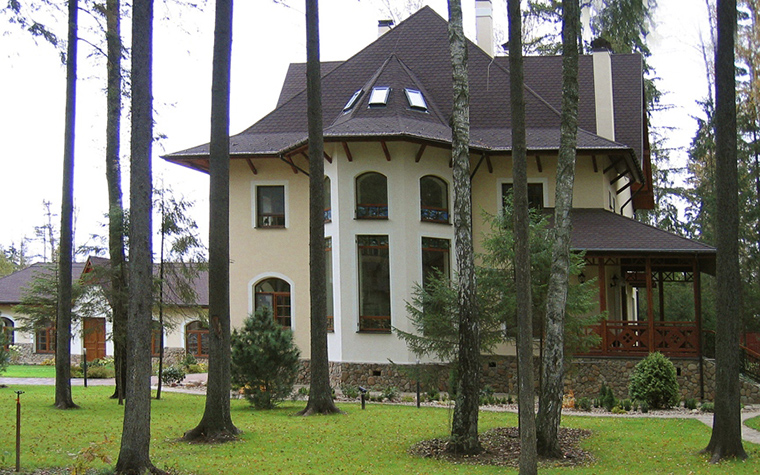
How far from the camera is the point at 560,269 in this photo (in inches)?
418

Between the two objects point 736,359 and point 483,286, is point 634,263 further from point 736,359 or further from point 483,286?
point 736,359

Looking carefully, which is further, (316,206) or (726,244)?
(316,206)

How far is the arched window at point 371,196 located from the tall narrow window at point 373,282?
2.08 ft

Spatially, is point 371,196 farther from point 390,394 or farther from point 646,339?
point 646,339

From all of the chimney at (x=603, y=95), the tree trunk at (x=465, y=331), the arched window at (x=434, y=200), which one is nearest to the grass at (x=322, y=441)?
the tree trunk at (x=465, y=331)

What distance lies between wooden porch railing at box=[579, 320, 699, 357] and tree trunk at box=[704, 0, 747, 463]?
841 centimetres

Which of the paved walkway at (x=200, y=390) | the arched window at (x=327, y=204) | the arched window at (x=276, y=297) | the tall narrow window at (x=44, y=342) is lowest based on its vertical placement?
the paved walkway at (x=200, y=390)

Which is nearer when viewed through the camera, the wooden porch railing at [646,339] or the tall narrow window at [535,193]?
the wooden porch railing at [646,339]

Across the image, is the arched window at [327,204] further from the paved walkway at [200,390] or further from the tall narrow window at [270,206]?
the paved walkway at [200,390]

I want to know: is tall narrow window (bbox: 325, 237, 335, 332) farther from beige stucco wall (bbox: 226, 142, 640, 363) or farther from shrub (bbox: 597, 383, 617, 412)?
shrub (bbox: 597, 383, 617, 412)

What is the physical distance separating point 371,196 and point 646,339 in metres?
7.82

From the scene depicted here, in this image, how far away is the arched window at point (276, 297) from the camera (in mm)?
21750

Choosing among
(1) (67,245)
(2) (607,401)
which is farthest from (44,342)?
(2) (607,401)

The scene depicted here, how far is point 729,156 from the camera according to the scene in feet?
34.7
